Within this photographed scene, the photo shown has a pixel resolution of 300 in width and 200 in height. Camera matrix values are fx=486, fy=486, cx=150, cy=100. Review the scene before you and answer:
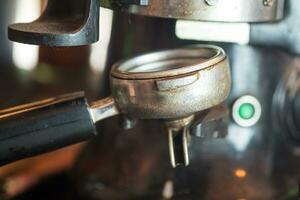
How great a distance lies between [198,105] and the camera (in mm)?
364

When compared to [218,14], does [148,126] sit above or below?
below

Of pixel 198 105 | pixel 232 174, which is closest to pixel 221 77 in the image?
pixel 198 105

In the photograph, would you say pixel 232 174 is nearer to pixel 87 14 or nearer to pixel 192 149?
pixel 192 149

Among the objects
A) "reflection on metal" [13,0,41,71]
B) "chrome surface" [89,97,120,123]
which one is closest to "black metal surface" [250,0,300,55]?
"chrome surface" [89,97,120,123]

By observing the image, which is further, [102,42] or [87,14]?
[102,42]

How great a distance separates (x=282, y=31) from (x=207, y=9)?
0.29 ft

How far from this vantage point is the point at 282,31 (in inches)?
17.1

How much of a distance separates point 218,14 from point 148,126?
13 cm

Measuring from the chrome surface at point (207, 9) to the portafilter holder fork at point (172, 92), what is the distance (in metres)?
0.03

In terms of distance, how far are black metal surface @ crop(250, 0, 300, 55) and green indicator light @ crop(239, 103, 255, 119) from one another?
0.06 meters

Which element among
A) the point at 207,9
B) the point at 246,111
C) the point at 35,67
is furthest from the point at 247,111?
the point at 35,67

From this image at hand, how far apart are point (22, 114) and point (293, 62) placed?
256 mm

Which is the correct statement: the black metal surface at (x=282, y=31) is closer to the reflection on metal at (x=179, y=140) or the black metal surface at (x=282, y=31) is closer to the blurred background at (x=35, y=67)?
the reflection on metal at (x=179, y=140)

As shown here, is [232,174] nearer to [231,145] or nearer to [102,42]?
[231,145]
